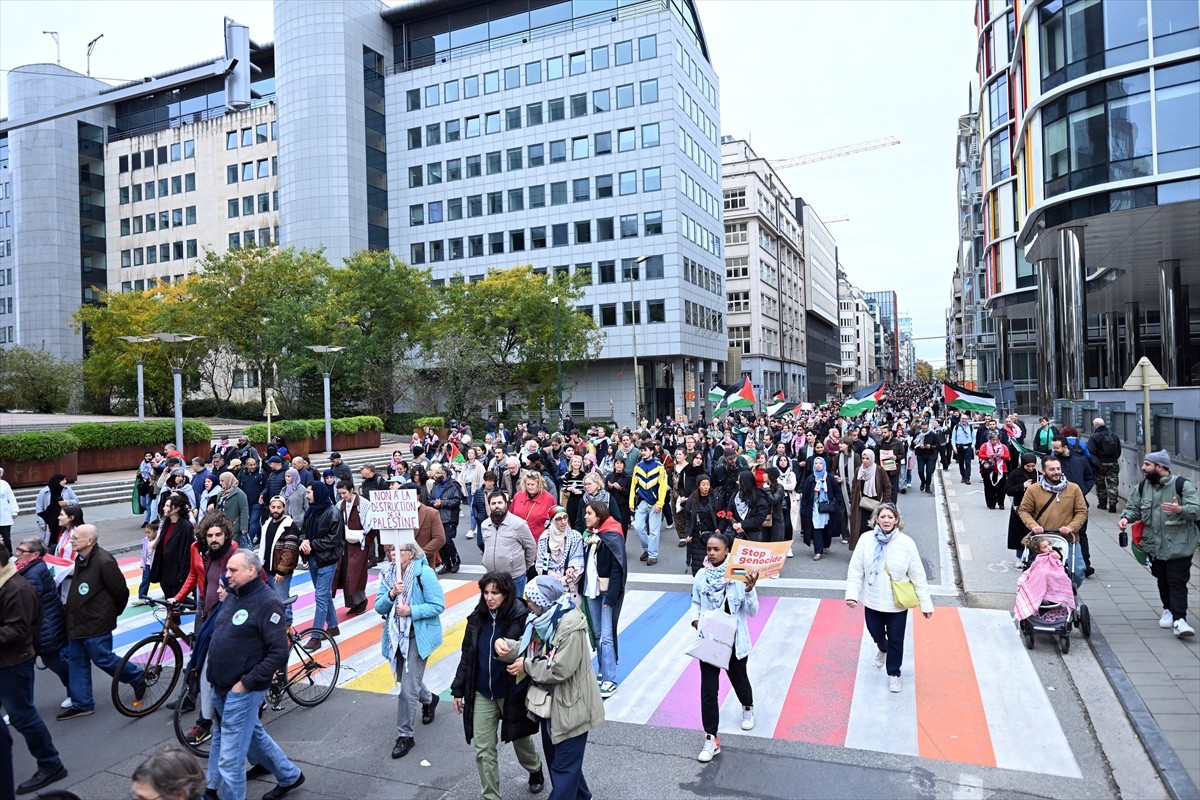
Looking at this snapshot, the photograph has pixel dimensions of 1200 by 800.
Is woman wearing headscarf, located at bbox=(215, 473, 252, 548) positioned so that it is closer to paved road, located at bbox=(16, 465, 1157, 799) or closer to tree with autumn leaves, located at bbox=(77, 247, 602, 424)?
paved road, located at bbox=(16, 465, 1157, 799)

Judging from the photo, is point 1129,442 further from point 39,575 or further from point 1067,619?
point 39,575

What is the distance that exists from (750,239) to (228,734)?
7610 centimetres

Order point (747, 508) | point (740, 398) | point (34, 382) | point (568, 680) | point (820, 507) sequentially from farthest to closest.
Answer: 1. point (34, 382)
2. point (740, 398)
3. point (820, 507)
4. point (747, 508)
5. point (568, 680)

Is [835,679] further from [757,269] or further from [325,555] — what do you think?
[757,269]

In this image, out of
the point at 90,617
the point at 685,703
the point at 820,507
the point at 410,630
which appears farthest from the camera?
the point at 820,507

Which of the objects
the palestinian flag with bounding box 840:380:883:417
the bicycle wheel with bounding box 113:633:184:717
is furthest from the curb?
the palestinian flag with bounding box 840:380:883:417

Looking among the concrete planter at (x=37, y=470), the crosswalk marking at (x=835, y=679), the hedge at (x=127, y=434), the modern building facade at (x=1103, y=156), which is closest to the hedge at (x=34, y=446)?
the concrete planter at (x=37, y=470)

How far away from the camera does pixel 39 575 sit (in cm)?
660

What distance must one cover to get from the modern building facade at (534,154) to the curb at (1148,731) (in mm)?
41517

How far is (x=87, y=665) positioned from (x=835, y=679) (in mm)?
6852

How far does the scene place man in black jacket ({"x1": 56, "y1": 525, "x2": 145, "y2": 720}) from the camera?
6859 mm

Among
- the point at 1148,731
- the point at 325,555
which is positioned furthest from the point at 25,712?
the point at 1148,731

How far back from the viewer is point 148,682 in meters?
7.34

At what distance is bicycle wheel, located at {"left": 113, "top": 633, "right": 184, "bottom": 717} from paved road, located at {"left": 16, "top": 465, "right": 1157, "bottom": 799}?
0.47 ft
